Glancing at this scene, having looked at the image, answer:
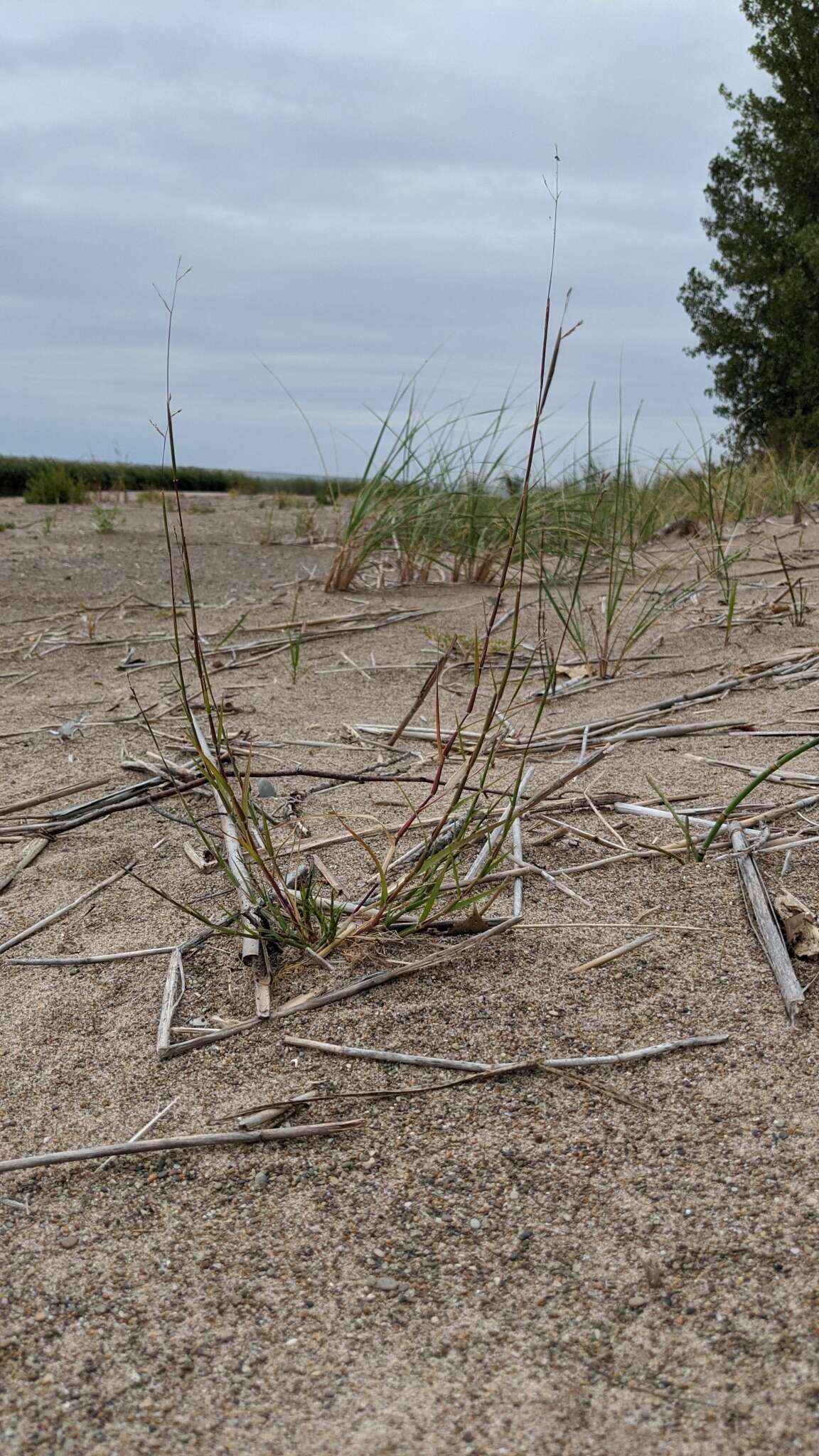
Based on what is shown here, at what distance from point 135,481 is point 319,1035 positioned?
11388 mm

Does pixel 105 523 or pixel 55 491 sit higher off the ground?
pixel 55 491

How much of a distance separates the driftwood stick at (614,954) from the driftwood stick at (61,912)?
0.69m

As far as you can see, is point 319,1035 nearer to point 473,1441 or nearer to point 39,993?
point 39,993

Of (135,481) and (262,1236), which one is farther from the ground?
(135,481)

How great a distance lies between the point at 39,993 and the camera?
4.60 feet

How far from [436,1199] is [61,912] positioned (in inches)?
31.8

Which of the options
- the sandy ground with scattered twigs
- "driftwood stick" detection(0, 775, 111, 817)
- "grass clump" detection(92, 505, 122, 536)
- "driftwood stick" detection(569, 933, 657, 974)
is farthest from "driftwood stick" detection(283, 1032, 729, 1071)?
"grass clump" detection(92, 505, 122, 536)

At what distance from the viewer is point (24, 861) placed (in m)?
1.82

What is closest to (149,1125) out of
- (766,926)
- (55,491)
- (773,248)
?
(766,926)

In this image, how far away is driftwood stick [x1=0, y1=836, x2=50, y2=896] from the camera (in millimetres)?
1754

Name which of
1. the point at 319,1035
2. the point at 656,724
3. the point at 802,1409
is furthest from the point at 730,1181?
the point at 656,724

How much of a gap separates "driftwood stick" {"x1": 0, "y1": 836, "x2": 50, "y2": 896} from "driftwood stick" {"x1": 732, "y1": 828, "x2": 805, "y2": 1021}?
3.75 ft

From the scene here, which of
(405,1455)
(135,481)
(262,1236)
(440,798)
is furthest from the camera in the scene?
(135,481)

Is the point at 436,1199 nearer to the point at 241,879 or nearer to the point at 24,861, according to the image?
the point at 241,879
